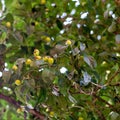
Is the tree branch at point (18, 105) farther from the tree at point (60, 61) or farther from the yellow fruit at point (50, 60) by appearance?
the yellow fruit at point (50, 60)

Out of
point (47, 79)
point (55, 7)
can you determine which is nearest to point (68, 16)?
point (55, 7)

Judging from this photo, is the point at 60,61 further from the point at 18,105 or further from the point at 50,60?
the point at 18,105

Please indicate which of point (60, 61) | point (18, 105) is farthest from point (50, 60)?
point (18, 105)

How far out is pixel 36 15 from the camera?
2199 mm

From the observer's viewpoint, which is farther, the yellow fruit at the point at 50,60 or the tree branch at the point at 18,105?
the tree branch at the point at 18,105

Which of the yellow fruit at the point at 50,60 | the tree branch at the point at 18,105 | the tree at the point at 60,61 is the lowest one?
the tree branch at the point at 18,105

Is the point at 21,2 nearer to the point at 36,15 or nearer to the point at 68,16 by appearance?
the point at 36,15

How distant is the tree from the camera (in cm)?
134

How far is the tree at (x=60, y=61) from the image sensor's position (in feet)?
4.39

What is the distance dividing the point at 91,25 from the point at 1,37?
2.23 feet

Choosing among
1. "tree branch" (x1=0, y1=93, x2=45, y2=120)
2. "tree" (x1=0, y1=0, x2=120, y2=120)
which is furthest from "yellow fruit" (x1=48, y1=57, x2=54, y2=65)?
"tree branch" (x1=0, y1=93, x2=45, y2=120)

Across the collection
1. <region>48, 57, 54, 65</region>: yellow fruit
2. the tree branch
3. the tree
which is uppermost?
<region>48, 57, 54, 65</region>: yellow fruit

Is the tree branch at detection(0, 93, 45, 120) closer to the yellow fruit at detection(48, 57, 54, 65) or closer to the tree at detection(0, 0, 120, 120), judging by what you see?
the tree at detection(0, 0, 120, 120)

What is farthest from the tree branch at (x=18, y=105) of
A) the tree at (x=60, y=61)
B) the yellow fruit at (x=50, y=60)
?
the yellow fruit at (x=50, y=60)
